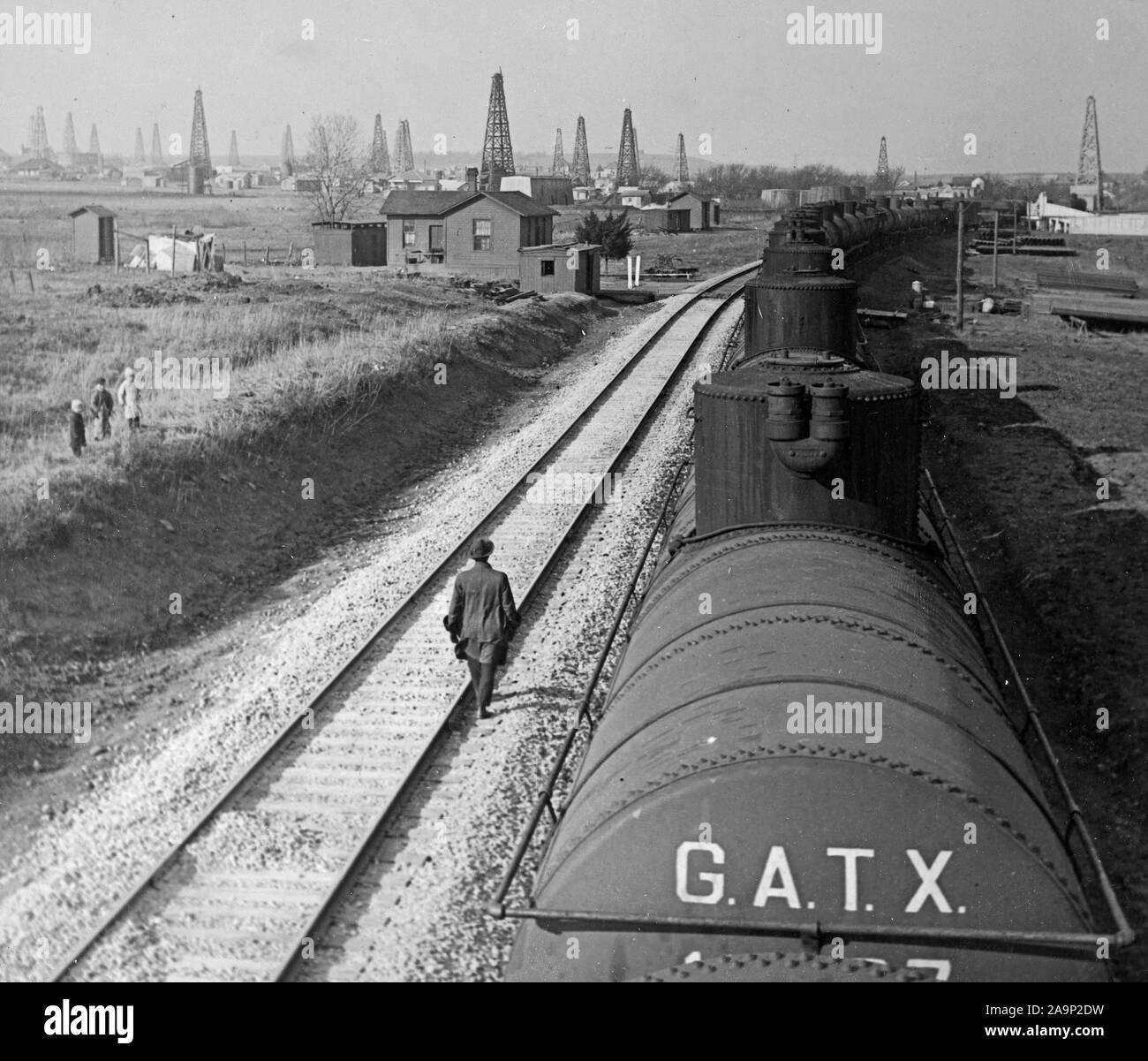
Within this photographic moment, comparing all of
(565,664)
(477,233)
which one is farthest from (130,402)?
(477,233)

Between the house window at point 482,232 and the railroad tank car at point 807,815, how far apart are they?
50.2 m

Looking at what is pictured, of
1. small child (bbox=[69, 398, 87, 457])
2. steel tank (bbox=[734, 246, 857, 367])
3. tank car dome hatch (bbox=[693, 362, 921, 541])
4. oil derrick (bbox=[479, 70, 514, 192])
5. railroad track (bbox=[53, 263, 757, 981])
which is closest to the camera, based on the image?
tank car dome hatch (bbox=[693, 362, 921, 541])

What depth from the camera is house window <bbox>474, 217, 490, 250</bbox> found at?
5488cm

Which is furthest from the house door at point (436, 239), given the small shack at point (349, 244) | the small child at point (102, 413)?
the small child at point (102, 413)

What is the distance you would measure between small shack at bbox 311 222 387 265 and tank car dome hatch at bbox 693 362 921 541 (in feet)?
174

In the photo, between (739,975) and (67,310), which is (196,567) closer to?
(739,975)

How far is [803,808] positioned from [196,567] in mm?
14106

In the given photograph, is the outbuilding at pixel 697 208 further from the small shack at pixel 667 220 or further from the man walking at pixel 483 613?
the man walking at pixel 483 613

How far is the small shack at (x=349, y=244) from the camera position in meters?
58.2

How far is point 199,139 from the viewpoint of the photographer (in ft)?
593

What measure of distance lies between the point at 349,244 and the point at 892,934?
57.1m

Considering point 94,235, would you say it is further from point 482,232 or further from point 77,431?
point 77,431

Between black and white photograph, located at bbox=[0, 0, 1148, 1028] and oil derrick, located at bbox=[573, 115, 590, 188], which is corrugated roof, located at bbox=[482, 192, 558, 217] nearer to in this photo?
black and white photograph, located at bbox=[0, 0, 1148, 1028]

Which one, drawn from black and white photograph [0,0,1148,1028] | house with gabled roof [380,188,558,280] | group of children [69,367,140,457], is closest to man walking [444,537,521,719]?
black and white photograph [0,0,1148,1028]
